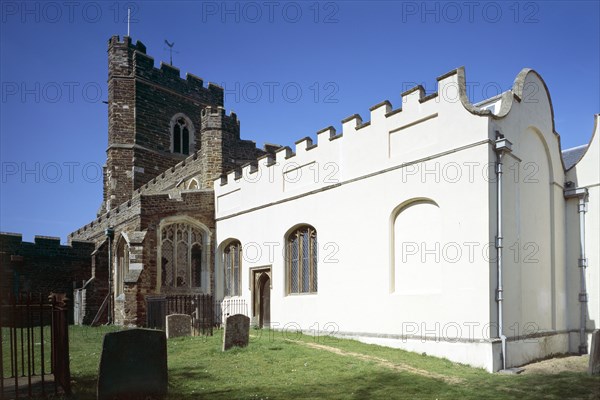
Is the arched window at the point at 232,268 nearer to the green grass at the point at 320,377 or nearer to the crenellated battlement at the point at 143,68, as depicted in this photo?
the green grass at the point at 320,377

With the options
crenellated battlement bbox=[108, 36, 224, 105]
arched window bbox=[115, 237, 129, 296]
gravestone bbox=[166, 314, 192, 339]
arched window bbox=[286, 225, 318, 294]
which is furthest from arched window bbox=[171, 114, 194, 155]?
gravestone bbox=[166, 314, 192, 339]

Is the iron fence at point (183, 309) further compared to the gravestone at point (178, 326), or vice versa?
the iron fence at point (183, 309)

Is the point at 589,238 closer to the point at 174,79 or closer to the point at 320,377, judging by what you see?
the point at 320,377

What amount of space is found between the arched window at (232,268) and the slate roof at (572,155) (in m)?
12.1

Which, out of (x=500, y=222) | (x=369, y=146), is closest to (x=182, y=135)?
(x=369, y=146)

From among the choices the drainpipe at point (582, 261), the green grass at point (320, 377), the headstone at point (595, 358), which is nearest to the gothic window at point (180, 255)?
the green grass at point (320, 377)

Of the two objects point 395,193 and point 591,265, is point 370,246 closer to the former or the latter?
point 395,193

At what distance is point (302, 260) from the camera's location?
17.4 meters

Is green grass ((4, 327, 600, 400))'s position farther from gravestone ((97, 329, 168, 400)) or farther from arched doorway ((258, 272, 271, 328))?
arched doorway ((258, 272, 271, 328))

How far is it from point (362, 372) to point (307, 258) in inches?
285

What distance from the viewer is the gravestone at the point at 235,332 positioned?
1231 cm

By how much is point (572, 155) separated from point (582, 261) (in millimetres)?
4339

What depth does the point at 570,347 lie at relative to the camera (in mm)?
15406

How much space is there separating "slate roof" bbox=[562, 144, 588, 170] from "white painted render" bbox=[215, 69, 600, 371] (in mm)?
1050
